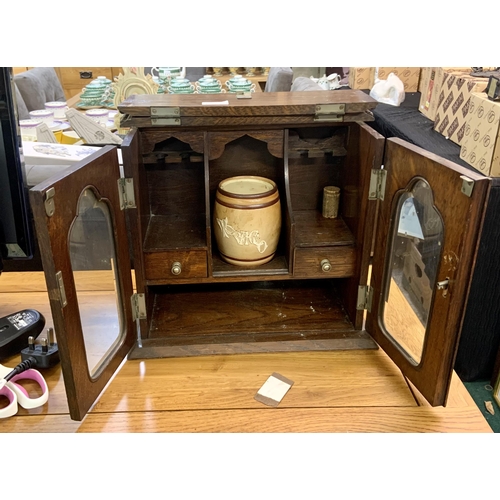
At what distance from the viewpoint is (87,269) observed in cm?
87

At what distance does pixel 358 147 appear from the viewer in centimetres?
99

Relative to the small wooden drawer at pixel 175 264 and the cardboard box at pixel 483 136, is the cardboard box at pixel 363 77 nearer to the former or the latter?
the cardboard box at pixel 483 136

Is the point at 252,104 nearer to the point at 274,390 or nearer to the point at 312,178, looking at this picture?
the point at 312,178

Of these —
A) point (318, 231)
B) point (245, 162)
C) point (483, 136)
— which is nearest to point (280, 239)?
point (318, 231)

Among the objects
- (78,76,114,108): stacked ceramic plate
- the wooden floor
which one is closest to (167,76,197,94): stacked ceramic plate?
(78,76,114,108): stacked ceramic plate

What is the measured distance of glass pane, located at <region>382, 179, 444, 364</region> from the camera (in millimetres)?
831

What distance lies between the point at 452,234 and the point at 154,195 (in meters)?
0.67

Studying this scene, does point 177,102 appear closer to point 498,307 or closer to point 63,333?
point 63,333

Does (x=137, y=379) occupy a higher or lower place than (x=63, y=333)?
lower

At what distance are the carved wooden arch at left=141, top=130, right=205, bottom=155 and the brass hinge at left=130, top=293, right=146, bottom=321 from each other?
301mm

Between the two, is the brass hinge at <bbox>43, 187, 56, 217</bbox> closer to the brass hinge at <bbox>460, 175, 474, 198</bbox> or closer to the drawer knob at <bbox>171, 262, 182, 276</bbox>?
the drawer knob at <bbox>171, 262, 182, 276</bbox>

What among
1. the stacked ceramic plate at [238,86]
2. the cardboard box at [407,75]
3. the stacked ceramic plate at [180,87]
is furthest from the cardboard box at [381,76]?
the stacked ceramic plate at [180,87]

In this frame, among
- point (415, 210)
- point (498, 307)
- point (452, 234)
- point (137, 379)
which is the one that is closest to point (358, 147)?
point (415, 210)

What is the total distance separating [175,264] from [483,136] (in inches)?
40.1
